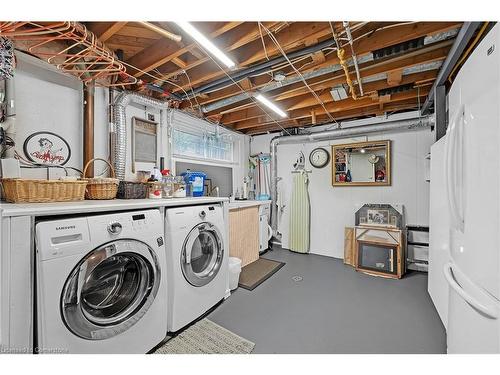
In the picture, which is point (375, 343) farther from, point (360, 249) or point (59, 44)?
point (59, 44)

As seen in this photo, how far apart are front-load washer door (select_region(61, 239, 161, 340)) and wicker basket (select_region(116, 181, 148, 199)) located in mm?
644

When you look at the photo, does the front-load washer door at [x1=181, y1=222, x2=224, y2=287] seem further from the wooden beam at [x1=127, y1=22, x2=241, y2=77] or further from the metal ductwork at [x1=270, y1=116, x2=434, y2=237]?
the metal ductwork at [x1=270, y1=116, x2=434, y2=237]

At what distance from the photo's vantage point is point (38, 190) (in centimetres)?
135

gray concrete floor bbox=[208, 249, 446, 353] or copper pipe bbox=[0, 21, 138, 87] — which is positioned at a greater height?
copper pipe bbox=[0, 21, 138, 87]

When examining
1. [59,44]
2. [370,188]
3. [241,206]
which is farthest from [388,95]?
[59,44]

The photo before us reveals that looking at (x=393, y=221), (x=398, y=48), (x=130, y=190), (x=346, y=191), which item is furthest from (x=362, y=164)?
(x=130, y=190)

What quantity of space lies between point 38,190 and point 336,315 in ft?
8.55

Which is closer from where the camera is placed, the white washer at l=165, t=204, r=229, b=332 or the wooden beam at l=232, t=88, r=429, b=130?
the white washer at l=165, t=204, r=229, b=332

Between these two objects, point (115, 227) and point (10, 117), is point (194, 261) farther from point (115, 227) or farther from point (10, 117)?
point (10, 117)

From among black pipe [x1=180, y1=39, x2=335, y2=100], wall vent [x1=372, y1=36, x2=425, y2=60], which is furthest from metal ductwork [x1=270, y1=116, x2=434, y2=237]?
black pipe [x1=180, y1=39, x2=335, y2=100]

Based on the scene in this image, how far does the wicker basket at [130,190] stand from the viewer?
1.87 metres

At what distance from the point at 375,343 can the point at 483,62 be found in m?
1.92

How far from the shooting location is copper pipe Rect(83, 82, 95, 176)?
2.00 m
